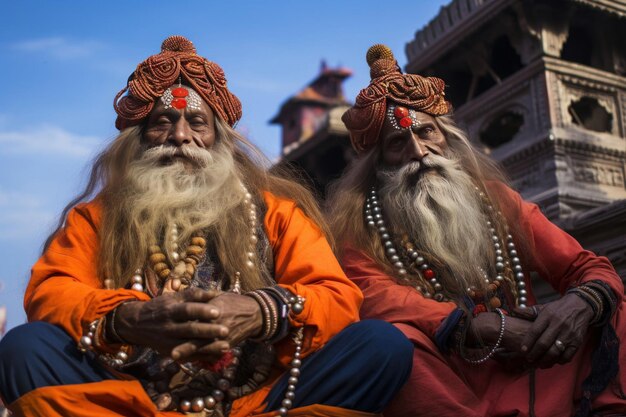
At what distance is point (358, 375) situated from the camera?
2.15 meters

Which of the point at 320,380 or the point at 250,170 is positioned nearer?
the point at 320,380

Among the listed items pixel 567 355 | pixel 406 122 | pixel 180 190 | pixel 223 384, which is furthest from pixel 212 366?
pixel 406 122

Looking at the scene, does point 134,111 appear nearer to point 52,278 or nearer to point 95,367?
point 52,278

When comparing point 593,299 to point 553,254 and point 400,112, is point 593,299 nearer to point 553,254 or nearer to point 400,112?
point 553,254

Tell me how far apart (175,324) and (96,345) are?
11.6 inches

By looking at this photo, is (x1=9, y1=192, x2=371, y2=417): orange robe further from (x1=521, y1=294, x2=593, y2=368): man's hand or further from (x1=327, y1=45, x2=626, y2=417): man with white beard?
(x1=521, y1=294, x2=593, y2=368): man's hand

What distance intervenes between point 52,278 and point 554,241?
7.11 ft

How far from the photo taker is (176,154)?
9.45 feet

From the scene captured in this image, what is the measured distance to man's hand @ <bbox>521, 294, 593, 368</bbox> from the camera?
2.64 m

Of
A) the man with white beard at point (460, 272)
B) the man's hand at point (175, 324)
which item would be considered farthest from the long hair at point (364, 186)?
the man's hand at point (175, 324)

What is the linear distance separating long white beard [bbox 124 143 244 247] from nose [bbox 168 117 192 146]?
1.5 inches

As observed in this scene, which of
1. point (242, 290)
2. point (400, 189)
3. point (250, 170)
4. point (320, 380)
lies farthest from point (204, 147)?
point (320, 380)

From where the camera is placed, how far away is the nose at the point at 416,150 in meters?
3.37

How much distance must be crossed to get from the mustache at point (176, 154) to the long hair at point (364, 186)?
0.83 m
